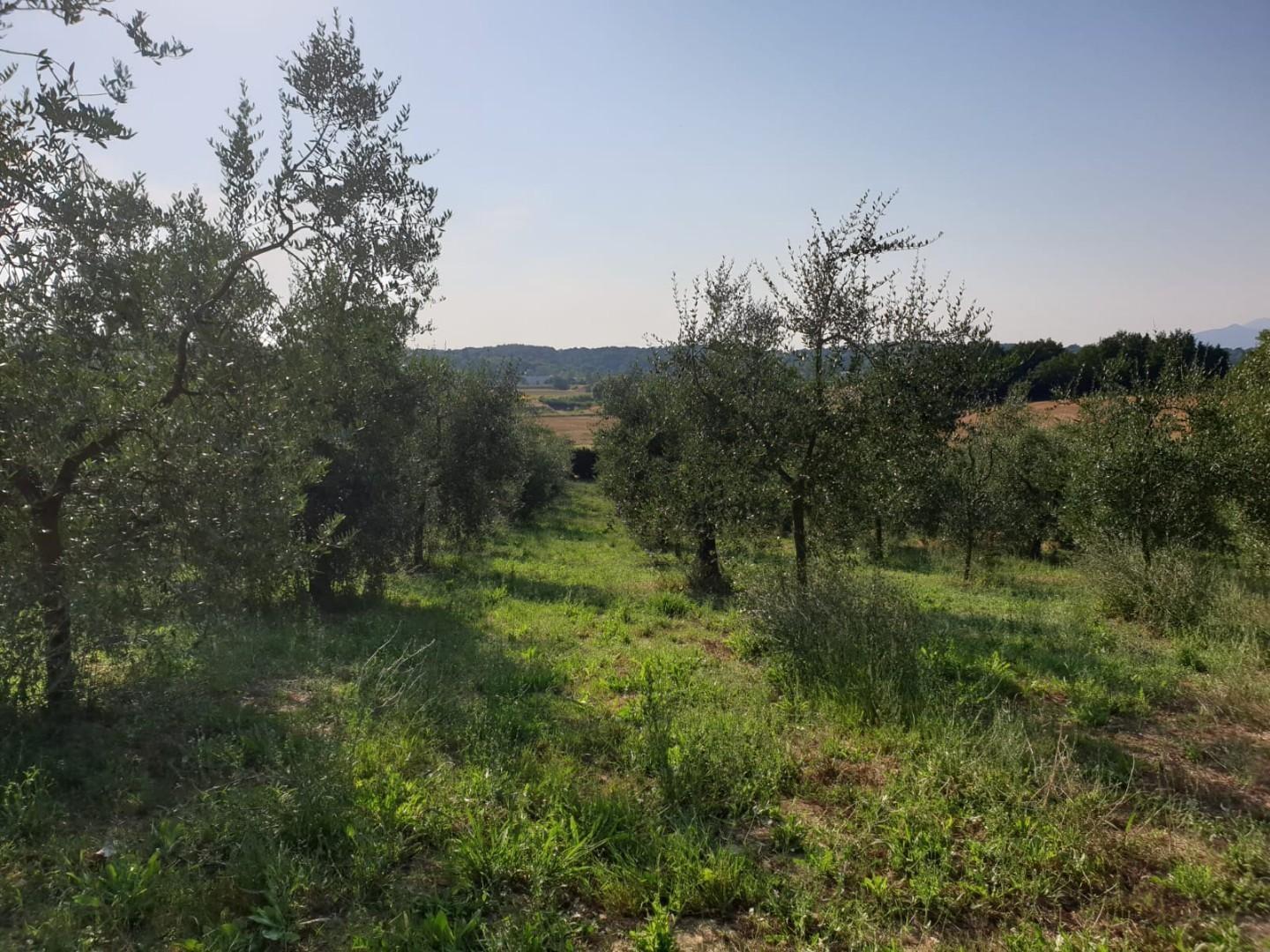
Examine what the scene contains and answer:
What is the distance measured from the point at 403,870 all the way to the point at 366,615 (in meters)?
8.03

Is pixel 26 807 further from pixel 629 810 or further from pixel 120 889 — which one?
pixel 629 810

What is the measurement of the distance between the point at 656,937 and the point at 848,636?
14.8 feet

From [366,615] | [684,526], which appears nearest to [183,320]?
[366,615]

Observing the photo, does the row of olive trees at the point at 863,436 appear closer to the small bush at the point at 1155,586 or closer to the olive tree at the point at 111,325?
the small bush at the point at 1155,586

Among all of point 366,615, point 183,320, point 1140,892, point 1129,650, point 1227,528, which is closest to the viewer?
point 1140,892

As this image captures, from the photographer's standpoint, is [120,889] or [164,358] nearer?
[120,889]

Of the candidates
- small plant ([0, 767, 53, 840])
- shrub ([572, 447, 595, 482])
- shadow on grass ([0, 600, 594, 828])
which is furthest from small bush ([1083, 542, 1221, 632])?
shrub ([572, 447, 595, 482])

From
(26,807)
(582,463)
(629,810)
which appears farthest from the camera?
(582,463)

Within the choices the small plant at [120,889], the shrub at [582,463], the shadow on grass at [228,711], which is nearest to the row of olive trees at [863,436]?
the shadow on grass at [228,711]

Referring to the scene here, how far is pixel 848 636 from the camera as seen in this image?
739cm

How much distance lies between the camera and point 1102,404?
15859 millimetres

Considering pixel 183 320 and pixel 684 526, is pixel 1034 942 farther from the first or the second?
pixel 684 526

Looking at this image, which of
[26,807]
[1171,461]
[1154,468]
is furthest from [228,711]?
[1171,461]

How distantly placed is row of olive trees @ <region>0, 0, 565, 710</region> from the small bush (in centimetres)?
1189
